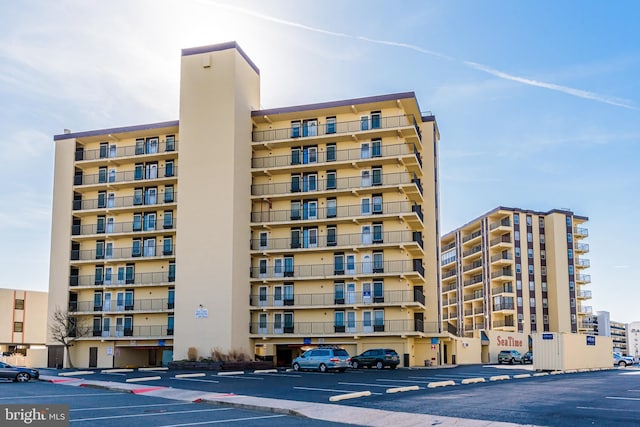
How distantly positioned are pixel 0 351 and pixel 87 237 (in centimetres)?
2905

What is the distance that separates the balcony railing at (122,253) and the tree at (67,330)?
5123 mm

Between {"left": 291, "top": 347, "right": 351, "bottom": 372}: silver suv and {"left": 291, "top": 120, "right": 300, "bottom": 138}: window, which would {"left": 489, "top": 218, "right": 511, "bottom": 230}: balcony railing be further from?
{"left": 291, "top": 347, "right": 351, "bottom": 372}: silver suv

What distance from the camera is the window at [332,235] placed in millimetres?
54062

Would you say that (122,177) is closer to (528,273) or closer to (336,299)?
(336,299)

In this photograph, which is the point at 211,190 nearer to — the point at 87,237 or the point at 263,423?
the point at 87,237

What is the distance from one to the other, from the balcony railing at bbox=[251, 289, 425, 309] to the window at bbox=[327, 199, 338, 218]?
6302 millimetres

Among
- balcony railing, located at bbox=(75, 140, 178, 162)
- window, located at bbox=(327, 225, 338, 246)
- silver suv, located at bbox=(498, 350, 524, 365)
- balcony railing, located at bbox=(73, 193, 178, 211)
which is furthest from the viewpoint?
silver suv, located at bbox=(498, 350, 524, 365)

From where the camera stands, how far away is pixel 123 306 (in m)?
57.4

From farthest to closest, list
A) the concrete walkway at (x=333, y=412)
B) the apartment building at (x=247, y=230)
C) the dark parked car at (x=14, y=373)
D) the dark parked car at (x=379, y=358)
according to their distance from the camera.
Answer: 1. the apartment building at (x=247, y=230)
2. the dark parked car at (x=379, y=358)
3. the dark parked car at (x=14, y=373)
4. the concrete walkway at (x=333, y=412)

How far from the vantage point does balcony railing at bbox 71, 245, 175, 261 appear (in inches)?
2239

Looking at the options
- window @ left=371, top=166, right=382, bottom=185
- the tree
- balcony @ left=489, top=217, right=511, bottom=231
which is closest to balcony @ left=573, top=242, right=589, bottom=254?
balcony @ left=489, top=217, right=511, bottom=231

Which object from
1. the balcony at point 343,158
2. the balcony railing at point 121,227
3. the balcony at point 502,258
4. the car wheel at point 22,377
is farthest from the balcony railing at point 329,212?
the balcony at point 502,258

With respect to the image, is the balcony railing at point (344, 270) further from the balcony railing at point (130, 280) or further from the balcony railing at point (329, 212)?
the balcony railing at point (130, 280)

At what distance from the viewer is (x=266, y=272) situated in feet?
180
